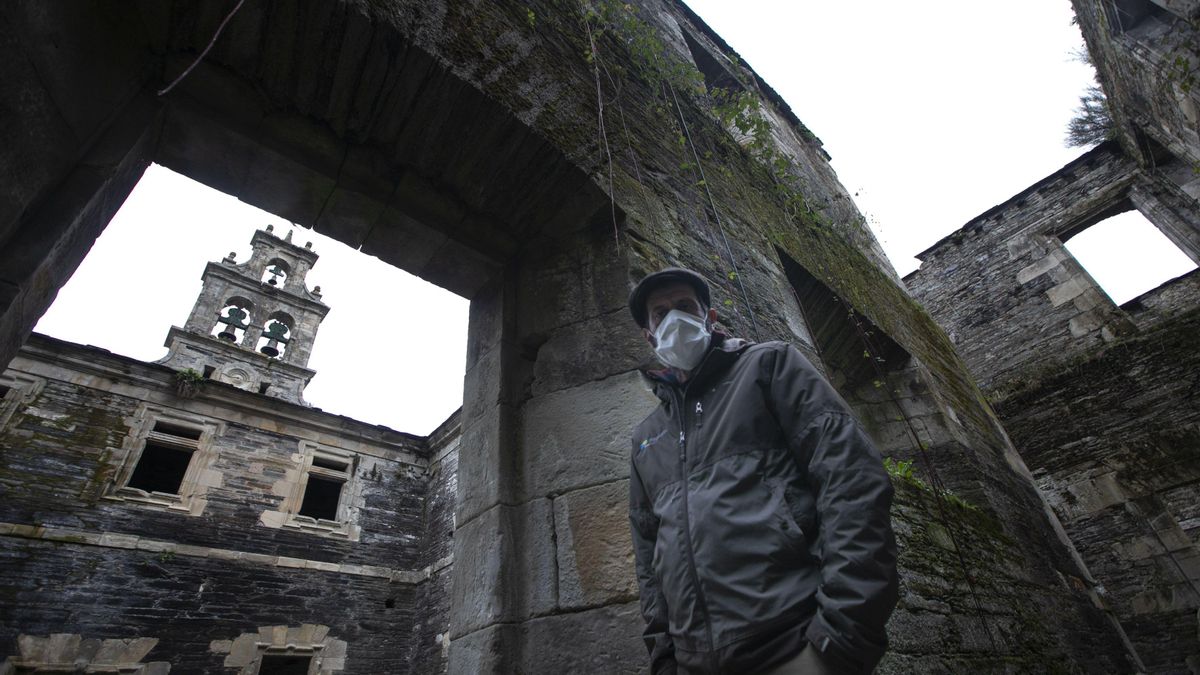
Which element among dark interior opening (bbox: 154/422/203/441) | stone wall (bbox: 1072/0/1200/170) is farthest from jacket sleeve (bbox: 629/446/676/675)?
dark interior opening (bbox: 154/422/203/441)

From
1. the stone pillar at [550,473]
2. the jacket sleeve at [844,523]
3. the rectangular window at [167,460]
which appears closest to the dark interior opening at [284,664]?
the rectangular window at [167,460]

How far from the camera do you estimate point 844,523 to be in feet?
3.68

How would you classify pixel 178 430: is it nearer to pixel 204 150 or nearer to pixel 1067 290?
pixel 204 150

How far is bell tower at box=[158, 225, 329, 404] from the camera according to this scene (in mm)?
15281

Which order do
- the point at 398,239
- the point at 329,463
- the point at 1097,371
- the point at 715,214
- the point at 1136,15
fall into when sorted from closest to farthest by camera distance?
1. the point at 398,239
2. the point at 715,214
3. the point at 1136,15
4. the point at 1097,371
5. the point at 329,463

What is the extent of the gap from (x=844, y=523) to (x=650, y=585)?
0.62m

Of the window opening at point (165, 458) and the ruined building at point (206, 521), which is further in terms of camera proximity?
the window opening at point (165, 458)

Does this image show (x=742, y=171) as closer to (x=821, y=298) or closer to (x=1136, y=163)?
(x=821, y=298)

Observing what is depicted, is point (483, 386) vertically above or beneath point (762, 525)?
above

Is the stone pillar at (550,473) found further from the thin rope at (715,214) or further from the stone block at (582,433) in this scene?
the thin rope at (715,214)

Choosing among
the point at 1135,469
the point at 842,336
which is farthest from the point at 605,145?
the point at 1135,469

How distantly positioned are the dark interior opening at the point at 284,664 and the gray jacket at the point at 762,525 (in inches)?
522

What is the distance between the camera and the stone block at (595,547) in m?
1.90

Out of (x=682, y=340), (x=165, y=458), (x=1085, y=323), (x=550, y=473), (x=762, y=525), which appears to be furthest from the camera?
(x=165, y=458)
